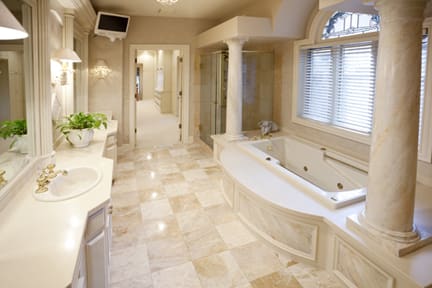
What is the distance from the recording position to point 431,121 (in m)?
2.75

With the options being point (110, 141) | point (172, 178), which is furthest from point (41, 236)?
point (172, 178)

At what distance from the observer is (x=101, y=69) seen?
5633 mm

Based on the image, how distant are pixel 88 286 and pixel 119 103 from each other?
181 inches

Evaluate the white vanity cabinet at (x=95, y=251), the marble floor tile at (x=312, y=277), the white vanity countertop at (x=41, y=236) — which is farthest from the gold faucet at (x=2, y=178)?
the marble floor tile at (x=312, y=277)

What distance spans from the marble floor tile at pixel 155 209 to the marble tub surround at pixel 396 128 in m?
2.08

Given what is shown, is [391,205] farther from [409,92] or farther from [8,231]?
[8,231]

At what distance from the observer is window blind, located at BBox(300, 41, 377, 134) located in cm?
353

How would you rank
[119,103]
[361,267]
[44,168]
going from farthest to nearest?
[119,103]
[44,168]
[361,267]

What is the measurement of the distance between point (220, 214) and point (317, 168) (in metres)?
1.49

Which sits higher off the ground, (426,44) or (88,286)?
(426,44)

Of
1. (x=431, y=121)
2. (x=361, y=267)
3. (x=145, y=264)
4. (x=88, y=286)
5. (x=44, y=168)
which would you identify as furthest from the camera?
(x=431, y=121)

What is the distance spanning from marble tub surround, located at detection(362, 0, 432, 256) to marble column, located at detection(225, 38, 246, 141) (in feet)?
8.87

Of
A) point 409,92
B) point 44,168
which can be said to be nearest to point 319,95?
point 409,92

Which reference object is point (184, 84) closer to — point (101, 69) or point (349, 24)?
point (101, 69)
